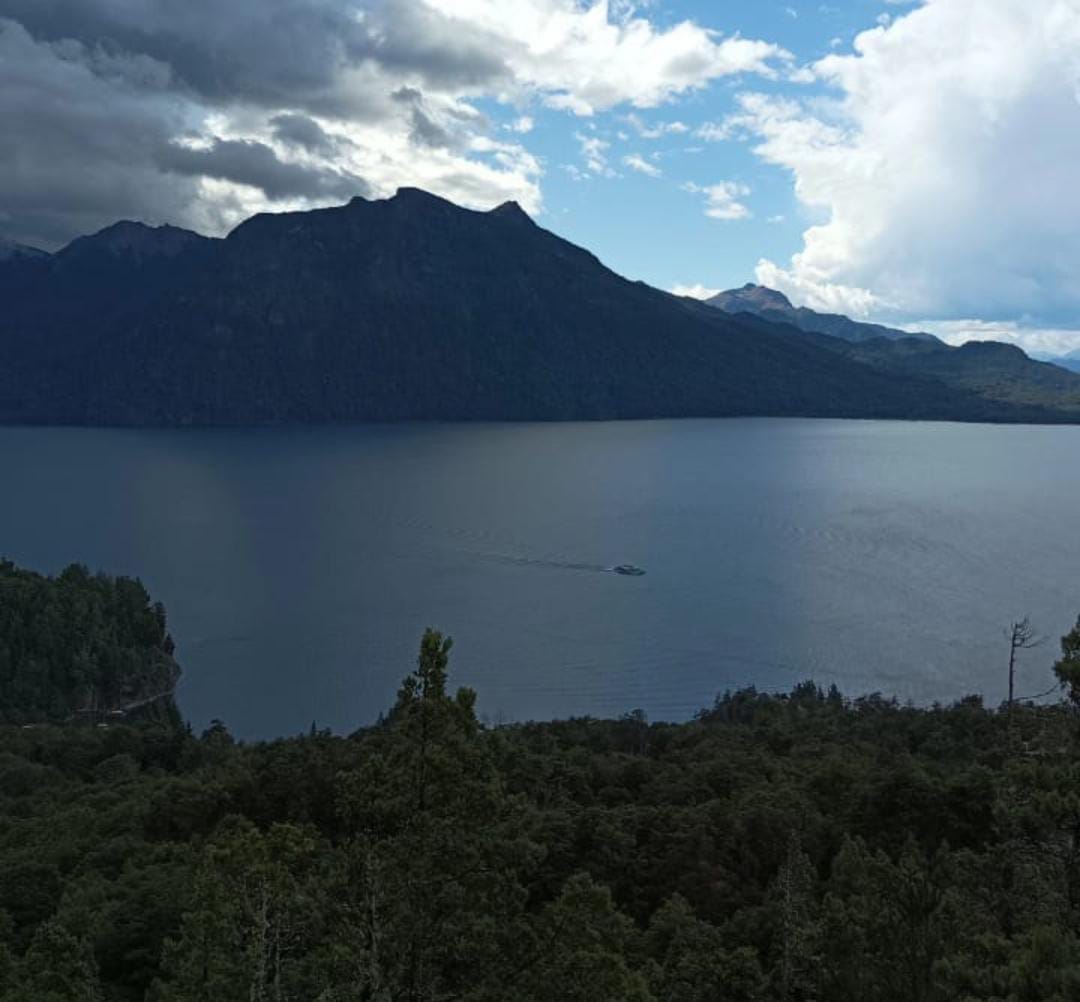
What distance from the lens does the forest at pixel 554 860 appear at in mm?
13125

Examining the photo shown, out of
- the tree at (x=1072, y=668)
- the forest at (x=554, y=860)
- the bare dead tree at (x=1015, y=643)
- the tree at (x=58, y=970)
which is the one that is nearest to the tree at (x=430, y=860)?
the forest at (x=554, y=860)

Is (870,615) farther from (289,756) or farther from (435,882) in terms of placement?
(435,882)

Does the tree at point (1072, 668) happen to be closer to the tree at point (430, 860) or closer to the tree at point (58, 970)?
the tree at point (430, 860)

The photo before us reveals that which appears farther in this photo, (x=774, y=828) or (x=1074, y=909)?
(x=774, y=828)

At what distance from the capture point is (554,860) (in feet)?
121

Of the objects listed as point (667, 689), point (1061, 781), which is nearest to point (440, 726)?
point (1061, 781)

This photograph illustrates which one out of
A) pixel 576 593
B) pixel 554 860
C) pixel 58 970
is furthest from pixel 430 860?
pixel 576 593

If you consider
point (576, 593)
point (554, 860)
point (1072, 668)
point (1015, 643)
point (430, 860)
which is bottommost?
point (576, 593)

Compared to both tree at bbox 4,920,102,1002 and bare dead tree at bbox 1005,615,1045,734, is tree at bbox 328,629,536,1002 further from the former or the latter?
bare dead tree at bbox 1005,615,1045,734

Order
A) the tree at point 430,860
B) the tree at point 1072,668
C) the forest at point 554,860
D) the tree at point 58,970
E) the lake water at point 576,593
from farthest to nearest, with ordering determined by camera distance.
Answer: the lake water at point 576,593
the tree at point 58,970
the tree at point 1072,668
the forest at point 554,860
the tree at point 430,860

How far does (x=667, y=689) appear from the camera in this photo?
9269cm

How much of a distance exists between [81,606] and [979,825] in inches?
3489

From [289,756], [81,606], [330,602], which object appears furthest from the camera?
[330,602]

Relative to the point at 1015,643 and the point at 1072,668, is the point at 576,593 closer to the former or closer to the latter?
the point at 1015,643
